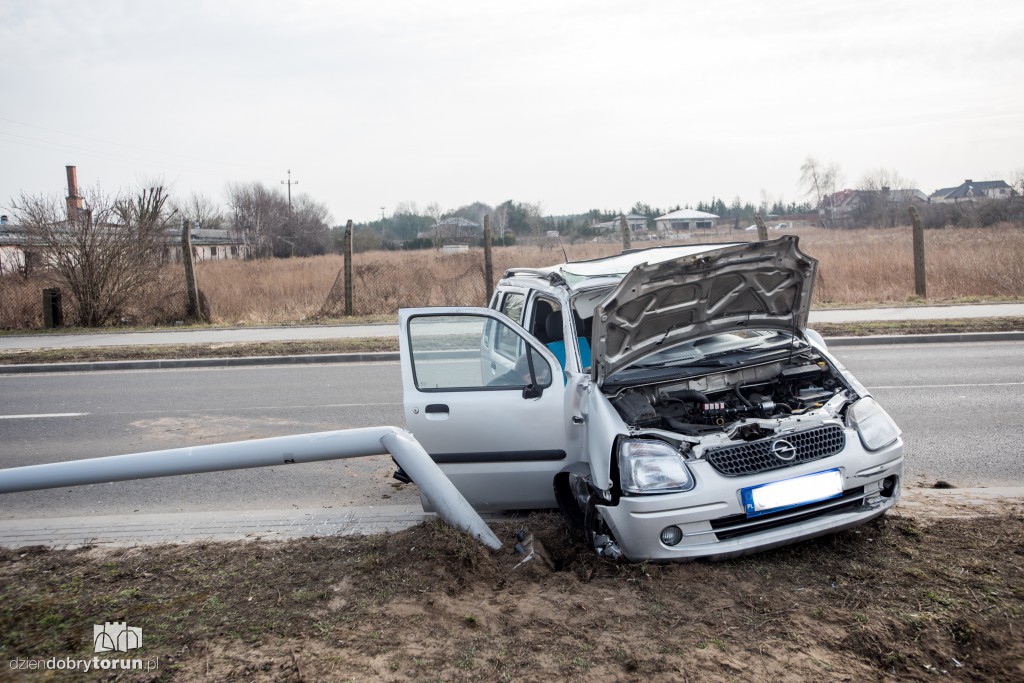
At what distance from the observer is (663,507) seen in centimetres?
395

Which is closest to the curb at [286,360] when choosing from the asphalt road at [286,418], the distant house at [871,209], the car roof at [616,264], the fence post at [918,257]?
the asphalt road at [286,418]

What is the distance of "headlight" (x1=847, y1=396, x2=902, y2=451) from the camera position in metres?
4.38

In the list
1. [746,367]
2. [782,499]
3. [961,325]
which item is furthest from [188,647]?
[961,325]

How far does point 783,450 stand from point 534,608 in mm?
1607

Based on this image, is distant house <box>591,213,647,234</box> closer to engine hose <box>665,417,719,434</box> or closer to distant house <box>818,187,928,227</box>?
engine hose <box>665,417,719,434</box>

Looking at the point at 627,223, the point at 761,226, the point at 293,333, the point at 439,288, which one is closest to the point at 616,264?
the point at 293,333

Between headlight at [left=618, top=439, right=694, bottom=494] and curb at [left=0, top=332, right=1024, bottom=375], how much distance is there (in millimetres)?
9313

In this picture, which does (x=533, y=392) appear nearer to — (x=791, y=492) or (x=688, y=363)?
(x=688, y=363)

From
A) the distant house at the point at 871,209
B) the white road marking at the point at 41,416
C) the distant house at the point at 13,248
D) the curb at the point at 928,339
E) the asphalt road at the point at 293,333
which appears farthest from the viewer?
the distant house at the point at 871,209

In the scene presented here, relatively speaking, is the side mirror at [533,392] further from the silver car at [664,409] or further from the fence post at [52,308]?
the fence post at [52,308]

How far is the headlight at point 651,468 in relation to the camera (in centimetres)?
402

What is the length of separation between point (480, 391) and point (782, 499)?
189 centimetres

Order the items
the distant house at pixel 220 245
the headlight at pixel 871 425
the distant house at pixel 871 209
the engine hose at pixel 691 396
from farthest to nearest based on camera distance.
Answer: the distant house at pixel 220 245 → the distant house at pixel 871 209 → the engine hose at pixel 691 396 → the headlight at pixel 871 425

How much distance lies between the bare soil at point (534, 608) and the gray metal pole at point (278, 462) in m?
0.20
